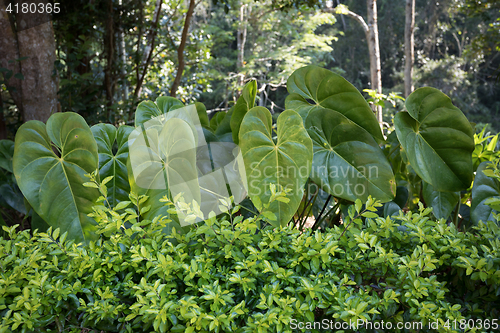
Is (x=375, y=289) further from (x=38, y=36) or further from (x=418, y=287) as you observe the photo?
(x=38, y=36)

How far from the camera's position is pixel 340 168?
977 millimetres

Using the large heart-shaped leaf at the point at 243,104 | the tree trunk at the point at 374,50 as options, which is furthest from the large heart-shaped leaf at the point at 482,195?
the tree trunk at the point at 374,50

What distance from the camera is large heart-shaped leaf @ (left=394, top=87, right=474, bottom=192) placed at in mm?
978

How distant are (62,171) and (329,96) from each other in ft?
2.58

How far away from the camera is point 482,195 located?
0.95 meters

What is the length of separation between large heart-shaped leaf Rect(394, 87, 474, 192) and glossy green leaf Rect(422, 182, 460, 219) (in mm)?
64

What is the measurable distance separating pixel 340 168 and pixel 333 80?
272mm

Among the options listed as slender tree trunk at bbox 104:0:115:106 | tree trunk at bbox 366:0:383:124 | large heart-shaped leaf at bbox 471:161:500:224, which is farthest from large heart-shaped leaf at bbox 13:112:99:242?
tree trunk at bbox 366:0:383:124

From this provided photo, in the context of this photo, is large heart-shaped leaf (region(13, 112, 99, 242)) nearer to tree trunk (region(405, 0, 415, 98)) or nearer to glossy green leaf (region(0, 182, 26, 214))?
glossy green leaf (region(0, 182, 26, 214))

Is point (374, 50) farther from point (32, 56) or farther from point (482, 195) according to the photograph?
point (482, 195)

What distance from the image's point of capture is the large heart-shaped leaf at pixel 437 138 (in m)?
0.98

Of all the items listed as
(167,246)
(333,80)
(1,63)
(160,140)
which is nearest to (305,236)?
(167,246)

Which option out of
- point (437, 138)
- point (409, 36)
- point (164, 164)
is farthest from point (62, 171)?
point (409, 36)

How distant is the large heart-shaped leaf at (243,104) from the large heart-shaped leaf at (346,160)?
18cm
